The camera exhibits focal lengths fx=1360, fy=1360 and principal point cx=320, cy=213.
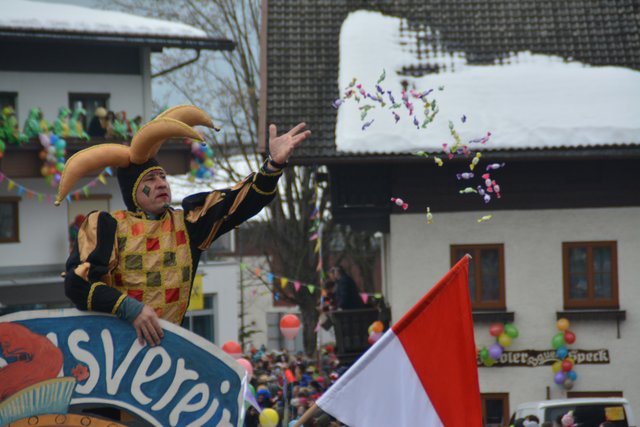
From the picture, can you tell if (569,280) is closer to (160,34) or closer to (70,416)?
(160,34)

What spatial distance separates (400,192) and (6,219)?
11.9 metres

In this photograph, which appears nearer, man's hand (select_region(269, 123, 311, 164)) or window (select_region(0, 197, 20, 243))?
man's hand (select_region(269, 123, 311, 164))

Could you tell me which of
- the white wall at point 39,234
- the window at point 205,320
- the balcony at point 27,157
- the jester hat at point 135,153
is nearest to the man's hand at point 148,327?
the jester hat at point 135,153

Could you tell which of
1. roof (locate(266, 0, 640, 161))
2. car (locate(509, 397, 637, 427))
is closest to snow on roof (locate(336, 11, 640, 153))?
roof (locate(266, 0, 640, 161))

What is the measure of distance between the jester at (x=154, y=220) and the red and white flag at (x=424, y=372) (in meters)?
1.00

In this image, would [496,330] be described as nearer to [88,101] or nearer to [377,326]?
[377,326]

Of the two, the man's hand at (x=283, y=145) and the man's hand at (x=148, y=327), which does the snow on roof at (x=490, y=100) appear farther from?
the man's hand at (x=148, y=327)

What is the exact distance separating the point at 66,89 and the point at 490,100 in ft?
40.2

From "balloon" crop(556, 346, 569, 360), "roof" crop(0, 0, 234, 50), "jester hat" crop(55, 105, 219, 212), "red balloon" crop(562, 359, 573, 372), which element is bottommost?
"red balloon" crop(562, 359, 573, 372)

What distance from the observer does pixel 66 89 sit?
2931 centimetres

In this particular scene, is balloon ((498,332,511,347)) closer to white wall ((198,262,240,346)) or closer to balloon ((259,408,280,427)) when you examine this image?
balloon ((259,408,280,427))

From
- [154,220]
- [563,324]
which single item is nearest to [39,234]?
[563,324]

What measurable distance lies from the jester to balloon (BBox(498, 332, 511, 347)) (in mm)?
13942

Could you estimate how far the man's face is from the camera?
6.45 m
